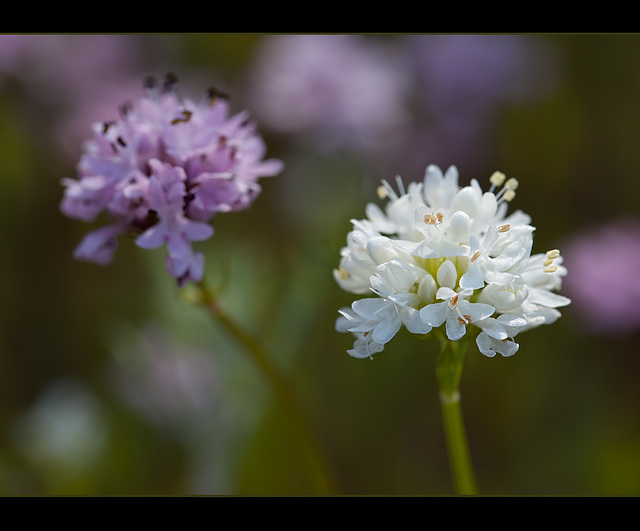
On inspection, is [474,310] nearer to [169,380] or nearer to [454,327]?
[454,327]

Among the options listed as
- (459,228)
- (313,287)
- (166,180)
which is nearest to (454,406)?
(459,228)

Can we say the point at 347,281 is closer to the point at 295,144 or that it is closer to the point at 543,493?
the point at 543,493

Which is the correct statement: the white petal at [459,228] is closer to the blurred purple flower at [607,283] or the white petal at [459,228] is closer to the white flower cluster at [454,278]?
the white flower cluster at [454,278]

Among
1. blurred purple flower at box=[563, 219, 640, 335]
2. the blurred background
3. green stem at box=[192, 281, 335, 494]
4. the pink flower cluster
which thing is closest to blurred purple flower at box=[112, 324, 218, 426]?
the blurred background

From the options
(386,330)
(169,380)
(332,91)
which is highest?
(386,330)

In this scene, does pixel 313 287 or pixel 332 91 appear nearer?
pixel 313 287

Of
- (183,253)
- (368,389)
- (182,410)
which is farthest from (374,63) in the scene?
(183,253)
